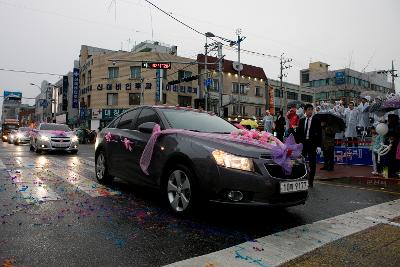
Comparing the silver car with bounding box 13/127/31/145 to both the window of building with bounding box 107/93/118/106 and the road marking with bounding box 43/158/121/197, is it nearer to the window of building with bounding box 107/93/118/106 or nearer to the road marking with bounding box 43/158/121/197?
the window of building with bounding box 107/93/118/106

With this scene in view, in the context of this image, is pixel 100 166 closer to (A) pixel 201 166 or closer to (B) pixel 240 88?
(A) pixel 201 166

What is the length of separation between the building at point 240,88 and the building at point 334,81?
61.4 ft

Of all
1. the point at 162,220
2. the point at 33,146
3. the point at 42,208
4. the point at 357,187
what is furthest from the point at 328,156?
the point at 33,146

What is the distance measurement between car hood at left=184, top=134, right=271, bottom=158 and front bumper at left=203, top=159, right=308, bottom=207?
122 millimetres

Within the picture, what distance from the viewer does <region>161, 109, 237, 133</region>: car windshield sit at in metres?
5.45

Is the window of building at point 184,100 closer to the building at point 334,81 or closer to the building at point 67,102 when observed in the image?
the building at point 67,102

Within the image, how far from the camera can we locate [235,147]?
4.47m

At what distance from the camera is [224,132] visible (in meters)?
5.52

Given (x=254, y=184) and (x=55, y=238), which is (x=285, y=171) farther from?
(x=55, y=238)

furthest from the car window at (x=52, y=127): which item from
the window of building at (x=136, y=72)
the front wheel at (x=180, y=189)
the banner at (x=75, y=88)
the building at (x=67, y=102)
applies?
the building at (x=67, y=102)

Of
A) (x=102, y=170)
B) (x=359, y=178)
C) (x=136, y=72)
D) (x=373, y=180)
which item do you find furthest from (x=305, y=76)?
(x=102, y=170)

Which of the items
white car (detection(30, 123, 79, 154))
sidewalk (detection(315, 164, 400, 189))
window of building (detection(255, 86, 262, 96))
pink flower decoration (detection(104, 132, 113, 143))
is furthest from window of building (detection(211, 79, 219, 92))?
pink flower decoration (detection(104, 132, 113, 143))

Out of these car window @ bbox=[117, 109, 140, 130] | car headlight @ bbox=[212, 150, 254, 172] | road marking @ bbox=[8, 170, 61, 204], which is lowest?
road marking @ bbox=[8, 170, 61, 204]

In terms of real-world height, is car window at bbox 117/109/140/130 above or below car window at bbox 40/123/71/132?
below
